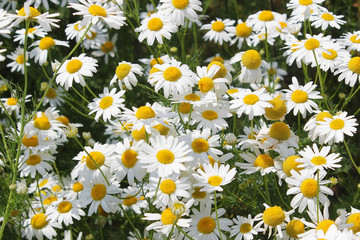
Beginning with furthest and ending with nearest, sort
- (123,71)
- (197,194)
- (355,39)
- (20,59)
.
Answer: (20,59), (355,39), (123,71), (197,194)

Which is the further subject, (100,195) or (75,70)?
(75,70)

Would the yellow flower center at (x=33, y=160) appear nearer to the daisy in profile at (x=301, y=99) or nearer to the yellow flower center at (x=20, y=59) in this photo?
the yellow flower center at (x=20, y=59)

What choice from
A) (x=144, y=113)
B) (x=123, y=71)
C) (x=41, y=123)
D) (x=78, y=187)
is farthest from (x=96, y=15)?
(x=78, y=187)

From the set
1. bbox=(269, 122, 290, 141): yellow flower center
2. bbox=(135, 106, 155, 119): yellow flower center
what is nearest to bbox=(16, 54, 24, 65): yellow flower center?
bbox=(135, 106, 155, 119): yellow flower center

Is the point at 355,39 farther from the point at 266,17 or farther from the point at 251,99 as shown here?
the point at 251,99

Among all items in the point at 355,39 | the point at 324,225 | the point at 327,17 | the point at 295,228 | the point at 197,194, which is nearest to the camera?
the point at 324,225

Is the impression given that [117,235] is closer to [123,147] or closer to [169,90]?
[123,147]

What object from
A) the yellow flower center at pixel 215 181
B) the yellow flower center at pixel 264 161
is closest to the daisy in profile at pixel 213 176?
the yellow flower center at pixel 215 181
